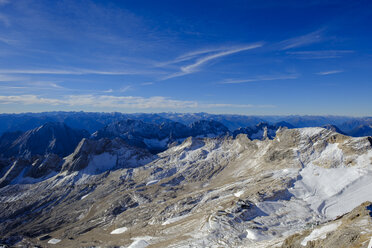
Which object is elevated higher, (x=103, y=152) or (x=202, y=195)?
(x=103, y=152)

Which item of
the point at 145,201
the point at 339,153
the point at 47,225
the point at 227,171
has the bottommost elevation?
the point at 47,225

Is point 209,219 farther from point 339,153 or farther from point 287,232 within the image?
point 339,153

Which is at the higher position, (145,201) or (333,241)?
(333,241)

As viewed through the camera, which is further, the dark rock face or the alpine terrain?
the dark rock face

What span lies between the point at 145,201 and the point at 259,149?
65732 millimetres

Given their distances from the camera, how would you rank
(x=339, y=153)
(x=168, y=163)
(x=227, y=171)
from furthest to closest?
(x=168, y=163)
(x=227, y=171)
(x=339, y=153)

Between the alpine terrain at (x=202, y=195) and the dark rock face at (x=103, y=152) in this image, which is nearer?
the alpine terrain at (x=202, y=195)

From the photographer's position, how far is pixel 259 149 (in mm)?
120438

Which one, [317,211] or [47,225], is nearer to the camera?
[317,211]

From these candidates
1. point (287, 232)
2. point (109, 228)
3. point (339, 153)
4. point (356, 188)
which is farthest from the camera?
point (339, 153)

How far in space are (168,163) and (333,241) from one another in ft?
384

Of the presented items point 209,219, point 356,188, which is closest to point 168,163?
point 209,219

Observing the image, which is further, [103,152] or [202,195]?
[103,152]

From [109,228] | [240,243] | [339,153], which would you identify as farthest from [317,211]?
[109,228]
